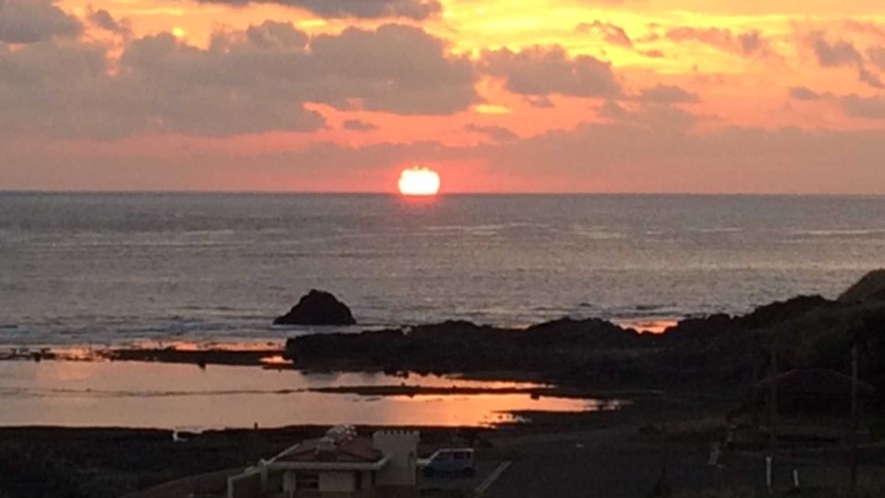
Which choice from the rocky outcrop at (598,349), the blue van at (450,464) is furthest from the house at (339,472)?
the rocky outcrop at (598,349)

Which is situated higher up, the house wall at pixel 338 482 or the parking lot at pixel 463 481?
the house wall at pixel 338 482

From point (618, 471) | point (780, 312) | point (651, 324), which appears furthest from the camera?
point (651, 324)

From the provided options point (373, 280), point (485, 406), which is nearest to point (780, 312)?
point (485, 406)

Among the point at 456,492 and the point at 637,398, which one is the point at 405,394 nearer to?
the point at 637,398

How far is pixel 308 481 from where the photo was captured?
79.9ft

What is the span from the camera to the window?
24.2m

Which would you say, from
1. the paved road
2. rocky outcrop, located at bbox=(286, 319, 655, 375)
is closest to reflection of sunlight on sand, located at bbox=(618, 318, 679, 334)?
rocky outcrop, located at bbox=(286, 319, 655, 375)

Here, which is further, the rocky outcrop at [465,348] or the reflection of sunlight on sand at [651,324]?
the reflection of sunlight on sand at [651,324]

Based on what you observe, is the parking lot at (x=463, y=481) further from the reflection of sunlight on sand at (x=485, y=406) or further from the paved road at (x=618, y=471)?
the reflection of sunlight on sand at (x=485, y=406)

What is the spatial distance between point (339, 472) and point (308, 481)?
48 cm

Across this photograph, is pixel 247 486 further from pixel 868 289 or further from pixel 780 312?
pixel 780 312

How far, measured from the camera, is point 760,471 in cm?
3522

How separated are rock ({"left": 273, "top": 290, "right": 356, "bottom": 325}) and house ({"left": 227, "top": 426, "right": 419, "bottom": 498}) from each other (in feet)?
201

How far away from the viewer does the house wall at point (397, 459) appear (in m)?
25.3
